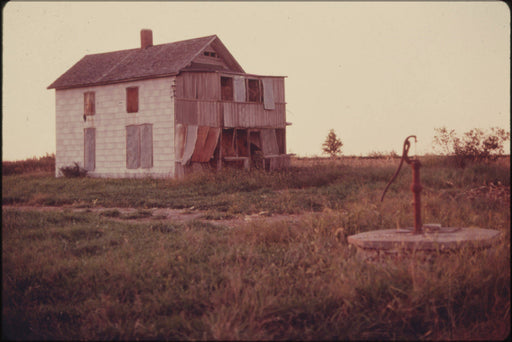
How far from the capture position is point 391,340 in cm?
401

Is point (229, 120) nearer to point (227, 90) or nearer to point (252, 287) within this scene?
point (227, 90)

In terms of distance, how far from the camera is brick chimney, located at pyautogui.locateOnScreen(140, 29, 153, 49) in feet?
95.9

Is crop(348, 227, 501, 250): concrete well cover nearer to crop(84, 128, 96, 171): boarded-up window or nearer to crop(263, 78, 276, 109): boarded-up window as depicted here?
crop(263, 78, 276, 109): boarded-up window

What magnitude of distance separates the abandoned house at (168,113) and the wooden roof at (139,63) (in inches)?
3.1

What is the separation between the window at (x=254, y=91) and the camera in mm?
26683

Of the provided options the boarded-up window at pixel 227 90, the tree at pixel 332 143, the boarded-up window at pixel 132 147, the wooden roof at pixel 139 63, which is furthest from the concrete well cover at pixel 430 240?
the tree at pixel 332 143

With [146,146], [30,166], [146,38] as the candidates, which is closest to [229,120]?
[146,146]

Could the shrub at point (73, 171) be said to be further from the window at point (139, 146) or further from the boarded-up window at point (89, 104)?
the window at point (139, 146)

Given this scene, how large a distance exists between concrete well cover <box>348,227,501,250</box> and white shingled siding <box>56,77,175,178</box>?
63.4 feet

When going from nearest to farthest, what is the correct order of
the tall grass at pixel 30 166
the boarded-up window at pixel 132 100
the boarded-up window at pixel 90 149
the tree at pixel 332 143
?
the boarded-up window at pixel 132 100 → the boarded-up window at pixel 90 149 → the tall grass at pixel 30 166 → the tree at pixel 332 143

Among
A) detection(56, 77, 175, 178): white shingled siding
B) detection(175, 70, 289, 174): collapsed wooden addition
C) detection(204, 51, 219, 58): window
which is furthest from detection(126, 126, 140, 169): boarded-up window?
detection(204, 51, 219, 58): window

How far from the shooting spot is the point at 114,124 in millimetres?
26797

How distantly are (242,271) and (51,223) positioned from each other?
18.9ft

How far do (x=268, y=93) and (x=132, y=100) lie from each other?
7.47 metres
